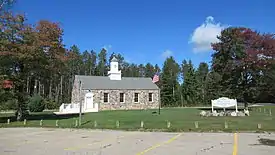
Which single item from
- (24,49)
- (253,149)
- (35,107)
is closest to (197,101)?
(35,107)

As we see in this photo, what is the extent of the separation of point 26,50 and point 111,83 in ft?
73.5

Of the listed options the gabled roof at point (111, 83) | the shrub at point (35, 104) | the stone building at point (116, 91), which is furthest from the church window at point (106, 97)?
the shrub at point (35, 104)

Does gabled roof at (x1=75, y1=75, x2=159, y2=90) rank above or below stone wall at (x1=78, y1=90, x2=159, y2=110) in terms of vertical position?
above

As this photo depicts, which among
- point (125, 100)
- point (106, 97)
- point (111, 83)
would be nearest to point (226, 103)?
point (125, 100)

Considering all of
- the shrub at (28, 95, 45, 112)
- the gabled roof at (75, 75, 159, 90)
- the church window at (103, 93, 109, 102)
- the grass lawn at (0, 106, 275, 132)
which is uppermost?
the gabled roof at (75, 75, 159, 90)

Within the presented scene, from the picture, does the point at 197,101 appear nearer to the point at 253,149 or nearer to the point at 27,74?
the point at 27,74

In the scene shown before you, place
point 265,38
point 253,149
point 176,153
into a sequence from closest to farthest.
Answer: point 176,153 < point 253,149 < point 265,38

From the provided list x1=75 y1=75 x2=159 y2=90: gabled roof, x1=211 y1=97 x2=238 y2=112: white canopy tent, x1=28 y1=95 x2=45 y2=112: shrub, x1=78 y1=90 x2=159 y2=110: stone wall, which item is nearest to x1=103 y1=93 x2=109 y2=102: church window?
x1=78 y1=90 x2=159 y2=110: stone wall

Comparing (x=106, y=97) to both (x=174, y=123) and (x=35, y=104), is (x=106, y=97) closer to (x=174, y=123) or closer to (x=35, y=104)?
(x=35, y=104)

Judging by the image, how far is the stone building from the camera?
41656 mm

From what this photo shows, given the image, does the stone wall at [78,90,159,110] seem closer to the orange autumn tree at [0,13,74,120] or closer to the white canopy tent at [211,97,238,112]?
the orange autumn tree at [0,13,74,120]

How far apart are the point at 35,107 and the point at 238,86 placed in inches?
1226

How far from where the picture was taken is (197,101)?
61.1 metres

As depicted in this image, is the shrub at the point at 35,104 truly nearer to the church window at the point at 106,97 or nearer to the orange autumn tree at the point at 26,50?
the church window at the point at 106,97
